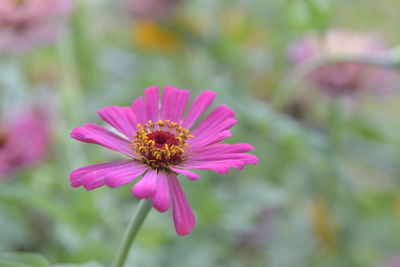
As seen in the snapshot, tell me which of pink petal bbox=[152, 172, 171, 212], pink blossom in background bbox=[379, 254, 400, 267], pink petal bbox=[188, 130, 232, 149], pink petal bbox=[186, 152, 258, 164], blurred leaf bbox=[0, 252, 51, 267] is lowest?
blurred leaf bbox=[0, 252, 51, 267]

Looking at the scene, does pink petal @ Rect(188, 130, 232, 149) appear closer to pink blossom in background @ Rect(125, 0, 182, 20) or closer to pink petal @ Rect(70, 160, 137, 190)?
pink petal @ Rect(70, 160, 137, 190)

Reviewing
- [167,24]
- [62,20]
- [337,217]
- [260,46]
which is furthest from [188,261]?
[260,46]

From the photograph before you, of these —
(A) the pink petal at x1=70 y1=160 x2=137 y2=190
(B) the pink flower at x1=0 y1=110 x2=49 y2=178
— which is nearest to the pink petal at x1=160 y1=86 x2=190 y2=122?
(A) the pink petal at x1=70 y1=160 x2=137 y2=190

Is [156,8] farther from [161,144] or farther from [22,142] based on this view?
[161,144]

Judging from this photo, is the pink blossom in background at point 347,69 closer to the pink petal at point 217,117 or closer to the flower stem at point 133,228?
the pink petal at point 217,117

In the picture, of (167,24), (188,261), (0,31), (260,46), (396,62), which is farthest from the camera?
(260,46)

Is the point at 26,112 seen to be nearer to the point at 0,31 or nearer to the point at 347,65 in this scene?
the point at 0,31

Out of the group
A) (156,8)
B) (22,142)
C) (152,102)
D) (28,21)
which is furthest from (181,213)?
(156,8)
